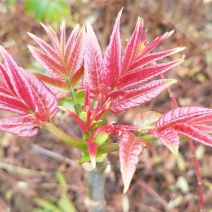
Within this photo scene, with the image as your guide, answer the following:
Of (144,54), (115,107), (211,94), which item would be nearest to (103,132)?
(115,107)

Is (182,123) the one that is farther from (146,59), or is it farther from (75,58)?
(75,58)

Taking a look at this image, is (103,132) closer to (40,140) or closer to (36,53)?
(36,53)

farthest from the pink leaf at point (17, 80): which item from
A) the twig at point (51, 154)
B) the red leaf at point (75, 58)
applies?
the twig at point (51, 154)

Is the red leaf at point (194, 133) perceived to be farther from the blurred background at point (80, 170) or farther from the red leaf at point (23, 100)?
the blurred background at point (80, 170)

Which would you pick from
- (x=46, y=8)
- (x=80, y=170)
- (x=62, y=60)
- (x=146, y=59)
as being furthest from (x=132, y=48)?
(x=80, y=170)

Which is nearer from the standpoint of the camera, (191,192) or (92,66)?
(92,66)

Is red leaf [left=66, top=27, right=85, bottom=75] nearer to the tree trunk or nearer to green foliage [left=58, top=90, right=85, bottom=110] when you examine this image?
green foliage [left=58, top=90, right=85, bottom=110]

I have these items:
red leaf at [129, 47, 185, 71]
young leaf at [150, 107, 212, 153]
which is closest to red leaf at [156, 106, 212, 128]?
young leaf at [150, 107, 212, 153]
